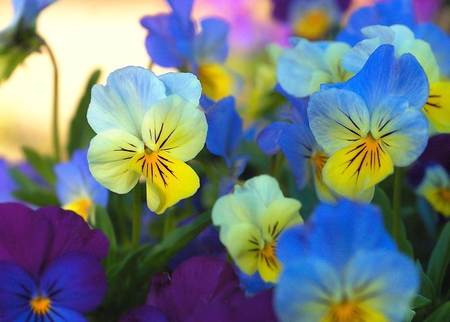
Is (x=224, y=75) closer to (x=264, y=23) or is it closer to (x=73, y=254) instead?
(x=73, y=254)

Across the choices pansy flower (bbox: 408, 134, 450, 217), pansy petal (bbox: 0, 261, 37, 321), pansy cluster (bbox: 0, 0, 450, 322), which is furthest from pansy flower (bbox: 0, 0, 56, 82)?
pansy flower (bbox: 408, 134, 450, 217)

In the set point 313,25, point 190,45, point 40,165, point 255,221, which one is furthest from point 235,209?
point 313,25

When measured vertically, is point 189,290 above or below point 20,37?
below

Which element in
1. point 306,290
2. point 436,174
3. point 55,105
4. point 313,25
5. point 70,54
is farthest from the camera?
point 70,54

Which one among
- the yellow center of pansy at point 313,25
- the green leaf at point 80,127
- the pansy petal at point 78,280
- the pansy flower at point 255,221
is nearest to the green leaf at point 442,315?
the pansy flower at point 255,221

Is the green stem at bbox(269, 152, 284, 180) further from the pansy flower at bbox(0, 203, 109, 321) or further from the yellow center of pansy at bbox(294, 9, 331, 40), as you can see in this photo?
the yellow center of pansy at bbox(294, 9, 331, 40)

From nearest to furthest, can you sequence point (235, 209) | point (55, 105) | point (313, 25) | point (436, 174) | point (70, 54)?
point (235, 209), point (436, 174), point (55, 105), point (313, 25), point (70, 54)

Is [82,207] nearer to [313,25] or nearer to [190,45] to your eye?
[190,45]

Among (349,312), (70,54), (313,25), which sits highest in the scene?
(70,54)
